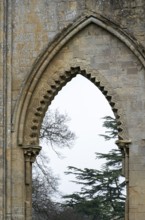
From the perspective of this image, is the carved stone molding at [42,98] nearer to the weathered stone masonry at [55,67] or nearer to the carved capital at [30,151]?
the weathered stone masonry at [55,67]

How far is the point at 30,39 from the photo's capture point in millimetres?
15812

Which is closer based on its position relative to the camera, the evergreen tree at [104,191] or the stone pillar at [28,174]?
the stone pillar at [28,174]

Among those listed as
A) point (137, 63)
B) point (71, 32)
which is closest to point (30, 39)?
point (71, 32)

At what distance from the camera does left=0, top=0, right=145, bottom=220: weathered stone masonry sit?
15203 millimetres

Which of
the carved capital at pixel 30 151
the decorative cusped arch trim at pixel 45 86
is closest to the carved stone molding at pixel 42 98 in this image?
the decorative cusped arch trim at pixel 45 86

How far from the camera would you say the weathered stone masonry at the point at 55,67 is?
49.9ft

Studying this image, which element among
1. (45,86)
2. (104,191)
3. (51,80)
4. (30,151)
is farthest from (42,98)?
(104,191)

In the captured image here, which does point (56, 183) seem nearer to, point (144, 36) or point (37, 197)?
point (37, 197)

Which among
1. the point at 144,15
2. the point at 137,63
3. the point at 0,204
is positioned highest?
the point at 144,15

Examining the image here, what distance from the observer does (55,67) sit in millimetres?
15633

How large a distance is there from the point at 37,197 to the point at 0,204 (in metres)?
11.0

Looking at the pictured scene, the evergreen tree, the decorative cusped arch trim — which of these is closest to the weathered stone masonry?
the decorative cusped arch trim

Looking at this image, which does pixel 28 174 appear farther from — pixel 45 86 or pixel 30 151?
pixel 45 86

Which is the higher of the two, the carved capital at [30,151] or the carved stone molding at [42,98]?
the carved stone molding at [42,98]
